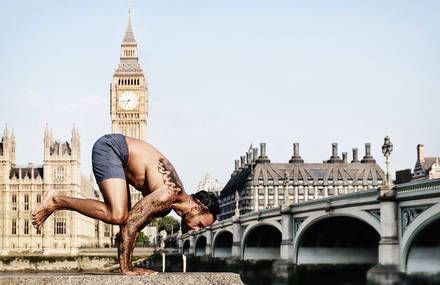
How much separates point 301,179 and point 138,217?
105 m

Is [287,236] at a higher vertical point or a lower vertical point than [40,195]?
lower

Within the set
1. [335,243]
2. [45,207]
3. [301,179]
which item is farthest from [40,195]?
[45,207]

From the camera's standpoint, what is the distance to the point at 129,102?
117m

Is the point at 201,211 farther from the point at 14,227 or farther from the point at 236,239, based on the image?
the point at 14,227

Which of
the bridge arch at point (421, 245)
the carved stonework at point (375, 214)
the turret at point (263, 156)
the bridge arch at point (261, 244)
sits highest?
the turret at point (263, 156)

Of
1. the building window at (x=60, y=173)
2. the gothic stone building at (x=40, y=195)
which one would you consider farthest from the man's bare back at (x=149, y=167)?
the building window at (x=60, y=173)

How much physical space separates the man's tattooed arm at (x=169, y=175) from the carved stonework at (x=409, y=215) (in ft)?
69.9

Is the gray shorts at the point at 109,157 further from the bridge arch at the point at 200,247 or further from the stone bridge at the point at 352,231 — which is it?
Result: the bridge arch at the point at 200,247

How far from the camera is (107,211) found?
20.1 feet

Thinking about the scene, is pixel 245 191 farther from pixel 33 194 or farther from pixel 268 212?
pixel 268 212

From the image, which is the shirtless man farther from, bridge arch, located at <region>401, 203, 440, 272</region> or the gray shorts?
bridge arch, located at <region>401, 203, 440, 272</region>

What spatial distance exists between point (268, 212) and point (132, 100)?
7461 centimetres

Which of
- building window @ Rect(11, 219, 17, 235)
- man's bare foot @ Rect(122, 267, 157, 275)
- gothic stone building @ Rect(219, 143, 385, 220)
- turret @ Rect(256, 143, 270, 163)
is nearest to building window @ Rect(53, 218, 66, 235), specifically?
building window @ Rect(11, 219, 17, 235)

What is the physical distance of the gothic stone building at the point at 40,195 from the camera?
90.9 m
